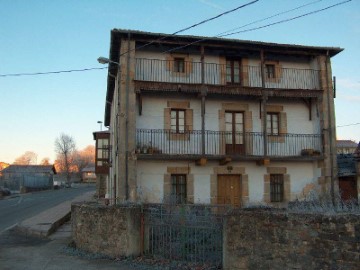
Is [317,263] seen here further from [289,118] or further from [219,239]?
[289,118]

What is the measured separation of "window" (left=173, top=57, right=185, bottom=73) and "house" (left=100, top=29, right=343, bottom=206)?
45 mm

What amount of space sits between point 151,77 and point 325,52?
8.29m

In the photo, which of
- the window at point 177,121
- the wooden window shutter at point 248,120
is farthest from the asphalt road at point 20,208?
the wooden window shutter at point 248,120

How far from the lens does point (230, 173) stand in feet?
59.8

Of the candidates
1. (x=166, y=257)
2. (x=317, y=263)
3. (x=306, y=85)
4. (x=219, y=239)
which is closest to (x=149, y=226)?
(x=166, y=257)

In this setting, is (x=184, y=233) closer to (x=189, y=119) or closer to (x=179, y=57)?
(x=189, y=119)

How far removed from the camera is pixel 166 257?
9.38 metres

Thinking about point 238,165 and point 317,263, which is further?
point 238,165

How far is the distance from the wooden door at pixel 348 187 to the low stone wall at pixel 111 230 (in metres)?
13.9

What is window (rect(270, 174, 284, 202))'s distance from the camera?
18.9 metres

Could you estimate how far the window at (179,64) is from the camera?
1839cm

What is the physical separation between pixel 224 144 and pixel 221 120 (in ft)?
3.74

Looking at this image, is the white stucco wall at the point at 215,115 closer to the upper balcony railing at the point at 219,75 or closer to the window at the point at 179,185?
the upper balcony railing at the point at 219,75

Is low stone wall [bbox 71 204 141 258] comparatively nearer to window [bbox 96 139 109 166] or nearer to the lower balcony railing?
the lower balcony railing
